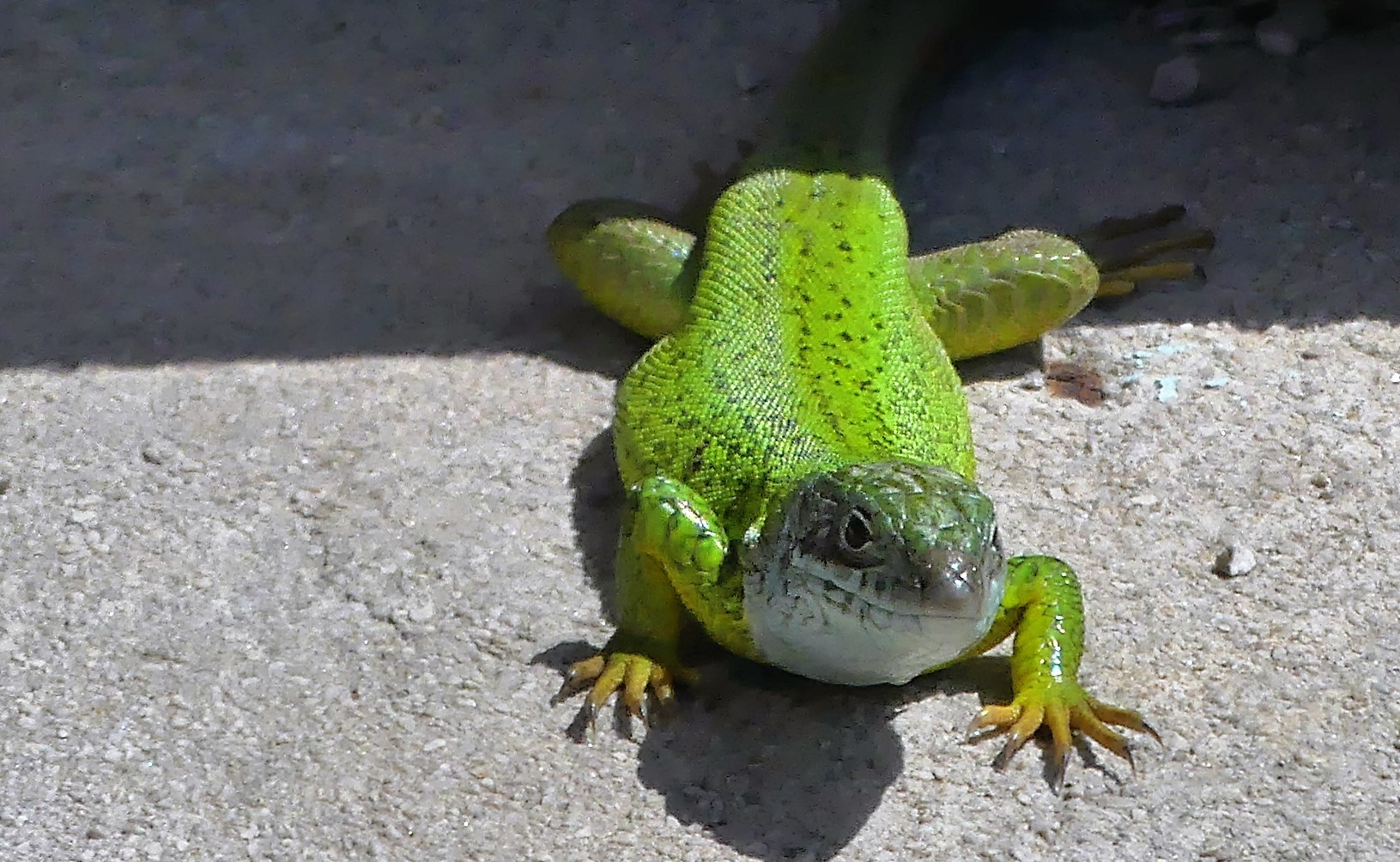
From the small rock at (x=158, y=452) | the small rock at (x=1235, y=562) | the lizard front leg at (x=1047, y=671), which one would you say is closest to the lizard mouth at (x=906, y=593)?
the lizard front leg at (x=1047, y=671)

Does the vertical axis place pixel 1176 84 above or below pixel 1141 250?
above

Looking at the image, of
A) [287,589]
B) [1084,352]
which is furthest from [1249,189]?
[287,589]

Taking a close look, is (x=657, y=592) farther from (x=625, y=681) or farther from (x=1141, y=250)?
(x=1141, y=250)

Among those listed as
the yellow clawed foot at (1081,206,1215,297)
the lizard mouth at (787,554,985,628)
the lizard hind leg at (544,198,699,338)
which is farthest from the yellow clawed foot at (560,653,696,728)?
the yellow clawed foot at (1081,206,1215,297)

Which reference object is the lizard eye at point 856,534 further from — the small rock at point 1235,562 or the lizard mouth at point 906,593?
the small rock at point 1235,562

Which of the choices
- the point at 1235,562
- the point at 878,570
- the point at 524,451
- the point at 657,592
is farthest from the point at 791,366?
the point at 1235,562

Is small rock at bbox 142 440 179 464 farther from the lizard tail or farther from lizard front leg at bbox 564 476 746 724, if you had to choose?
the lizard tail

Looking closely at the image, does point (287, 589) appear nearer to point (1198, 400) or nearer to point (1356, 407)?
point (1198, 400)
